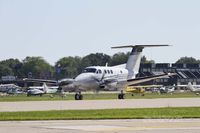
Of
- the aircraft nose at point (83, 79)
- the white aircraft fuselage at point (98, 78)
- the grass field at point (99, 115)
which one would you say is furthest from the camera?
the white aircraft fuselage at point (98, 78)

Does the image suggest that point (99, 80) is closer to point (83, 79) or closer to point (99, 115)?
point (83, 79)

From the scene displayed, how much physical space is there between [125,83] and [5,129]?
157ft

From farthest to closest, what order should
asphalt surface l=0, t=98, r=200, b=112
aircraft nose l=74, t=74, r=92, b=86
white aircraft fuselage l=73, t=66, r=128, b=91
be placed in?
white aircraft fuselage l=73, t=66, r=128, b=91 < aircraft nose l=74, t=74, r=92, b=86 < asphalt surface l=0, t=98, r=200, b=112

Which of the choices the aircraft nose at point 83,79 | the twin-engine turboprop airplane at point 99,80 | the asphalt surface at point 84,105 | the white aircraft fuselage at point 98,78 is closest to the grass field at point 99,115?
the asphalt surface at point 84,105

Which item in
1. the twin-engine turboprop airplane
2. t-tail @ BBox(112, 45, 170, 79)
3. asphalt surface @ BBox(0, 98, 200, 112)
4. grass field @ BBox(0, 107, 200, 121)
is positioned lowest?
grass field @ BBox(0, 107, 200, 121)

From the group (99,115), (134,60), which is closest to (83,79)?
(134,60)

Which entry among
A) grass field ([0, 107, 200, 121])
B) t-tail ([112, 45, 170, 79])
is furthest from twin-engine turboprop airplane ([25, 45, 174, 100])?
grass field ([0, 107, 200, 121])

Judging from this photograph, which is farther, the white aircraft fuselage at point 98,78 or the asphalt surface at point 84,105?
the white aircraft fuselage at point 98,78

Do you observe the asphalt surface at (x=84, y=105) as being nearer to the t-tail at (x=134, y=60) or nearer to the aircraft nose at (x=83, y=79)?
the aircraft nose at (x=83, y=79)

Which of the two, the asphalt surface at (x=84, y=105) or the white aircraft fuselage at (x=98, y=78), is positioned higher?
the white aircraft fuselage at (x=98, y=78)

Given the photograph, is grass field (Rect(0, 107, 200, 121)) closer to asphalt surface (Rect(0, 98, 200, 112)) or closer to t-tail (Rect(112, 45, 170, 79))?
asphalt surface (Rect(0, 98, 200, 112))

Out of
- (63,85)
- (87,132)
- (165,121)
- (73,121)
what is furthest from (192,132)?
(63,85)

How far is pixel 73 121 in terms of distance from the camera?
28328 millimetres

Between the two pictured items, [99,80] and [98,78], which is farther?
[99,80]
